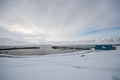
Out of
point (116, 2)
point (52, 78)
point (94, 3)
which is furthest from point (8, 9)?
point (116, 2)

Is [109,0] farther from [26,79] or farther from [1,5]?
[26,79]

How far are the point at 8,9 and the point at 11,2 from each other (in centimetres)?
22

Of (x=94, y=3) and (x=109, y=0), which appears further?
(x=94, y=3)

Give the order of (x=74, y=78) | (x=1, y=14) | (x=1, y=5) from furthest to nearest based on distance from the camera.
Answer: (x=1, y=14), (x=74, y=78), (x=1, y=5)

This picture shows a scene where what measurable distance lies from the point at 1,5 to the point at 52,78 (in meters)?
2.42

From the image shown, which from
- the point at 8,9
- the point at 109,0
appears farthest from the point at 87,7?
the point at 8,9

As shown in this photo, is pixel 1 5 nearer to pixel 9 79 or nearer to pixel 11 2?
pixel 11 2

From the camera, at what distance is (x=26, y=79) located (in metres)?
2.57

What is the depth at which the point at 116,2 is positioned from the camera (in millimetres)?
2457

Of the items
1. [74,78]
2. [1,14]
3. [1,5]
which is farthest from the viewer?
[1,14]

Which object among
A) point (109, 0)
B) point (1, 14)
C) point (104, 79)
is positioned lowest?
point (104, 79)

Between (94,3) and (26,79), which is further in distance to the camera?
(94,3)

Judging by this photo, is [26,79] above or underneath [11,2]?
underneath

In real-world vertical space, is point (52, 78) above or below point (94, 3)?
below
